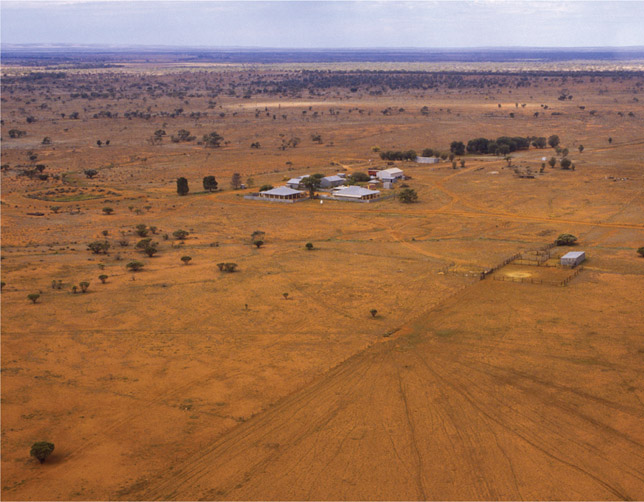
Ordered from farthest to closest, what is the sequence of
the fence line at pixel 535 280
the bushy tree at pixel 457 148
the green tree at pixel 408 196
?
the bushy tree at pixel 457 148 < the green tree at pixel 408 196 < the fence line at pixel 535 280

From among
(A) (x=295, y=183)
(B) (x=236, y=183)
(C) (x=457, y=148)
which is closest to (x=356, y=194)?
(A) (x=295, y=183)

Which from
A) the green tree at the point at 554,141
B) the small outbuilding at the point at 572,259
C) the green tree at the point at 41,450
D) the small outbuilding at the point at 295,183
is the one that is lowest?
the small outbuilding at the point at 295,183

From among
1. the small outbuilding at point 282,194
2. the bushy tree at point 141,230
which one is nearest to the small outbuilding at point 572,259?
the small outbuilding at point 282,194

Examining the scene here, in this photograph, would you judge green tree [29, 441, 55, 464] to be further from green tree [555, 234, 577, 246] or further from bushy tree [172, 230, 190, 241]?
green tree [555, 234, 577, 246]

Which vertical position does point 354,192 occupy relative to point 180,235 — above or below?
above

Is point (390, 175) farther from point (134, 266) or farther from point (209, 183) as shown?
point (134, 266)

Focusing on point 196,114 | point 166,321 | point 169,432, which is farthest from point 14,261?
point 196,114

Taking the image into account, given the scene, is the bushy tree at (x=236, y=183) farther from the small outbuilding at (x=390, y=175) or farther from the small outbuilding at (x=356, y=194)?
the small outbuilding at (x=390, y=175)
